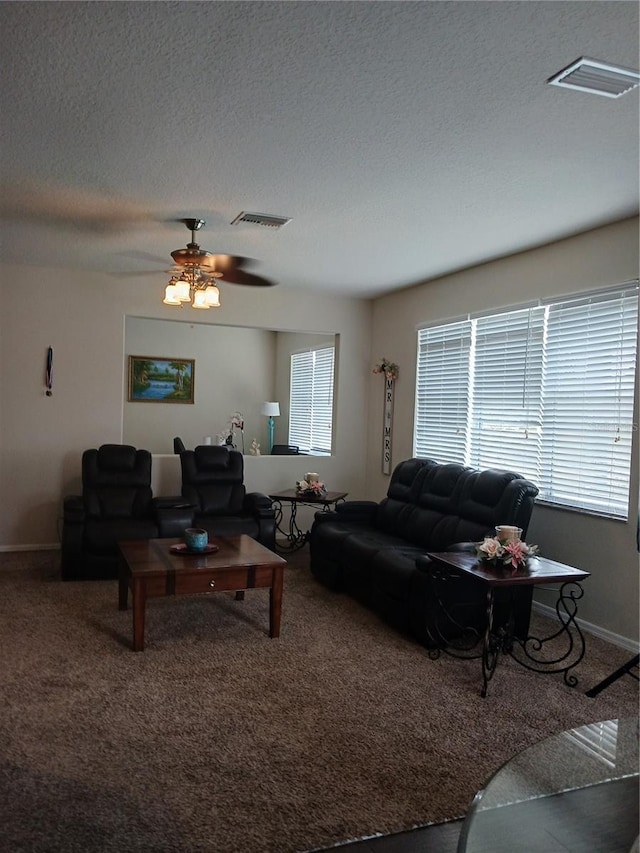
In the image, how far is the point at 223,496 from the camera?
604 centimetres

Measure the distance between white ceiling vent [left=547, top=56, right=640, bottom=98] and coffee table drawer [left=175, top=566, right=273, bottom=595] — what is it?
2928mm

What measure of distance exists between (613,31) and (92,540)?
4.56m

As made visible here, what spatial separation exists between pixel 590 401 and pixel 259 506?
2.81 metres

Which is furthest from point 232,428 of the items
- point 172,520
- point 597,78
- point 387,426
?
point 597,78

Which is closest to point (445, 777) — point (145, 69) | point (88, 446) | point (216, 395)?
point (145, 69)

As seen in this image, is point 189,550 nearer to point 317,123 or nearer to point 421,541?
point 421,541

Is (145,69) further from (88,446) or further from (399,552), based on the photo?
(88,446)

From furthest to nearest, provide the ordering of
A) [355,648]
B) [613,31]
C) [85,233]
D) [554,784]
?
[85,233] < [355,648] < [613,31] < [554,784]

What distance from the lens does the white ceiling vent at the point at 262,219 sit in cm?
431

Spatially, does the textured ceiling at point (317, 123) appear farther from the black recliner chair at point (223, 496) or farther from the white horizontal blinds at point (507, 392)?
the black recliner chair at point (223, 496)

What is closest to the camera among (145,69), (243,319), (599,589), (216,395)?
(145,69)

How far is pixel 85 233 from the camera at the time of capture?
4.82 meters

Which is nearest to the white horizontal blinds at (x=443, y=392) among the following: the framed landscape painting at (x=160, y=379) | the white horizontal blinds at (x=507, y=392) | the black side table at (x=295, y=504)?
the white horizontal blinds at (x=507, y=392)

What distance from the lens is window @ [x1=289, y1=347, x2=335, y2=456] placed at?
8031 millimetres
